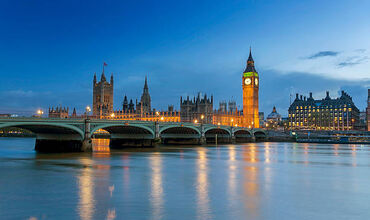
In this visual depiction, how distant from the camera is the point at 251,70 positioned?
5891 inches

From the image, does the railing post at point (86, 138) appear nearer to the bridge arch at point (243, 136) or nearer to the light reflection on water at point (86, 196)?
the light reflection on water at point (86, 196)

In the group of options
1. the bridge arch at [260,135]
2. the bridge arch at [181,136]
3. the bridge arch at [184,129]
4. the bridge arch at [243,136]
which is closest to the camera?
the bridge arch at [184,129]

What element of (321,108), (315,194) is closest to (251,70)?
(321,108)

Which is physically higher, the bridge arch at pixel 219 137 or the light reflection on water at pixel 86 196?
the bridge arch at pixel 219 137

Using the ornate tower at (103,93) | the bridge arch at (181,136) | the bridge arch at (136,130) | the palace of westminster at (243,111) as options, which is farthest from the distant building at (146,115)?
the bridge arch at (136,130)

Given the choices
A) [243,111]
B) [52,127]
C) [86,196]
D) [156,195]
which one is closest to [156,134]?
[52,127]

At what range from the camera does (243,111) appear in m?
148

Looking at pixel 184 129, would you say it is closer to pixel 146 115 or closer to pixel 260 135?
pixel 260 135

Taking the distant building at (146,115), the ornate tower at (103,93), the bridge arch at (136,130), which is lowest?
the bridge arch at (136,130)

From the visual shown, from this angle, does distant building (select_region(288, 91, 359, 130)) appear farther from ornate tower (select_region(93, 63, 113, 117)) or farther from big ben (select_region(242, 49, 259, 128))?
ornate tower (select_region(93, 63, 113, 117))

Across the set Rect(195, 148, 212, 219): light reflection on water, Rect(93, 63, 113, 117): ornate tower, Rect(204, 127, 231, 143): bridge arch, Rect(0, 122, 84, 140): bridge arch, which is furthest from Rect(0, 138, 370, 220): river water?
Rect(93, 63, 113, 117): ornate tower

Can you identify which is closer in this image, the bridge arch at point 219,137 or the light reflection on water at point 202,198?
the light reflection on water at point 202,198

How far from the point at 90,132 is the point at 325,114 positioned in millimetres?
133801

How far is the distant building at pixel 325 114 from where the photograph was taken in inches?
5856
